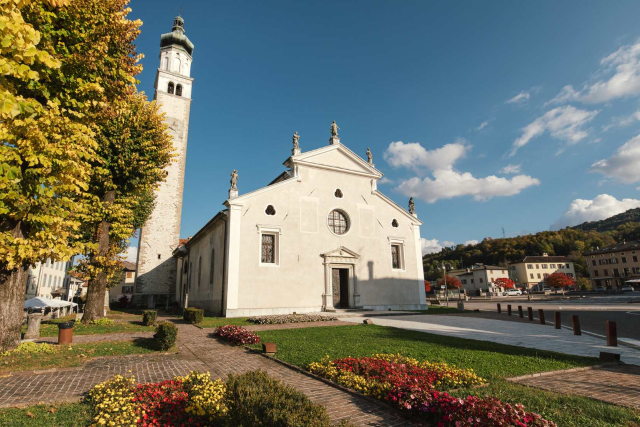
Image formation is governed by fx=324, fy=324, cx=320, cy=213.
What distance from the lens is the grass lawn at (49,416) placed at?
191 inches

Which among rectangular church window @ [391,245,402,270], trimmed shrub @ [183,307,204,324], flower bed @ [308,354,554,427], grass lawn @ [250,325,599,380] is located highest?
rectangular church window @ [391,245,402,270]

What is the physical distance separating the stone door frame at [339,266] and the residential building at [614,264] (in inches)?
3166

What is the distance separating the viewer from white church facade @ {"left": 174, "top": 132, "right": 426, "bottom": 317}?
21531 millimetres

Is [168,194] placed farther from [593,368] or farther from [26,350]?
[593,368]

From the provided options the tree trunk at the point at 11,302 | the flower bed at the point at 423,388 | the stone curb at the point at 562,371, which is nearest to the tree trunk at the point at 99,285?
the tree trunk at the point at 11,302

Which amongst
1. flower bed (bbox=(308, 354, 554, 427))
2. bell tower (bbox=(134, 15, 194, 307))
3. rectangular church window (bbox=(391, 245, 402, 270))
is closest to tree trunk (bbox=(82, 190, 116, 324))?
flower bed (bbox=(308, 354, 554, 427))

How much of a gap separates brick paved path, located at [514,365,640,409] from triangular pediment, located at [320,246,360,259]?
17292 mm

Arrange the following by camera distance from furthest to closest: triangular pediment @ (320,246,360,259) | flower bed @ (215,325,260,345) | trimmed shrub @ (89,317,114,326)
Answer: triangular pediment @ (320,246,360,259)
trimmed shrub @ (89,317,114,326)
flower bed @ (215,325,260,345)

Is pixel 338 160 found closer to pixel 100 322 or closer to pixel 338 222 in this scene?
pixel 338 222

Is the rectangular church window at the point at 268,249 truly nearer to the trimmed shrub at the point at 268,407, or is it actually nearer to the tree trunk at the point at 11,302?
the tree trunk at the point at 11,302

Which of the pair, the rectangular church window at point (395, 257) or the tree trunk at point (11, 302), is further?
the rectangular church window at point (395, 257)

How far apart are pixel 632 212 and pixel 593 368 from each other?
144 metres

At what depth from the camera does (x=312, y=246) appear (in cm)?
2380

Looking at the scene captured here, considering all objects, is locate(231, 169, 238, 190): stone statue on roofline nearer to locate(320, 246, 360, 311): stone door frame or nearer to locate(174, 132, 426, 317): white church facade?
locate(174, 132, 426, 317): white church facade
